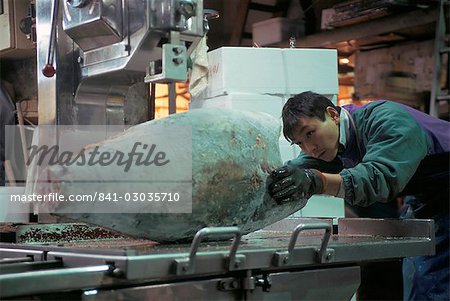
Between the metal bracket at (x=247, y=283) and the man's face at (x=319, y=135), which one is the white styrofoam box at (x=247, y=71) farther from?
the metal bracket at (x=247, y=283)

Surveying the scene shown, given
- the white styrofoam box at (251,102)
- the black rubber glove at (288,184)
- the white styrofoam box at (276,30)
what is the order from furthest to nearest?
the white styrofoam box at (276,30), the white styrofoam box at (251,102), the black rubber glove at (288,184)

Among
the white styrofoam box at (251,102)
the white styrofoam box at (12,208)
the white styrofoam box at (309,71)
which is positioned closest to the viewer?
the white styrofoam box at (12,208)

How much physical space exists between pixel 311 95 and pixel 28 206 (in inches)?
44.3

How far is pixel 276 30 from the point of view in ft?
18.1

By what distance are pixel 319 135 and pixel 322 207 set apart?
99 cm

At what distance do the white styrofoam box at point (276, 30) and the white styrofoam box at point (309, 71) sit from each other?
2.16 m

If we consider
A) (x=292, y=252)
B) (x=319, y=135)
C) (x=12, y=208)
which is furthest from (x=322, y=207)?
(x=292, y=252)

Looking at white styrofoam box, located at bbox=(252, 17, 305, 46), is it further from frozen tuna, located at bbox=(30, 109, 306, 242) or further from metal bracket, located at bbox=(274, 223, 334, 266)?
metal bracket, located at bbox=(274, 223, 334, 266)

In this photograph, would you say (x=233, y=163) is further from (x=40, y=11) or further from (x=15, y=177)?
(x=15, y=177)

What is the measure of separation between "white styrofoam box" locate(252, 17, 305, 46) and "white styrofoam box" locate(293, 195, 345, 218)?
94.5 inches

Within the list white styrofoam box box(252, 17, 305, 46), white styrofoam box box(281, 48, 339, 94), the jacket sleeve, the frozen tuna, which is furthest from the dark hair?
white styrofoam box box(252, 17, 305, 46)

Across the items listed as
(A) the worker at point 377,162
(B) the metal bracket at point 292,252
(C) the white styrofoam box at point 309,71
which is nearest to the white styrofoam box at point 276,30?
(C) the white styrofoam box at point 309,71

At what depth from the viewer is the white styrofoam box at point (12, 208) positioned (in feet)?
7.75

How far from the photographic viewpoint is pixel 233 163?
73.0 inches
